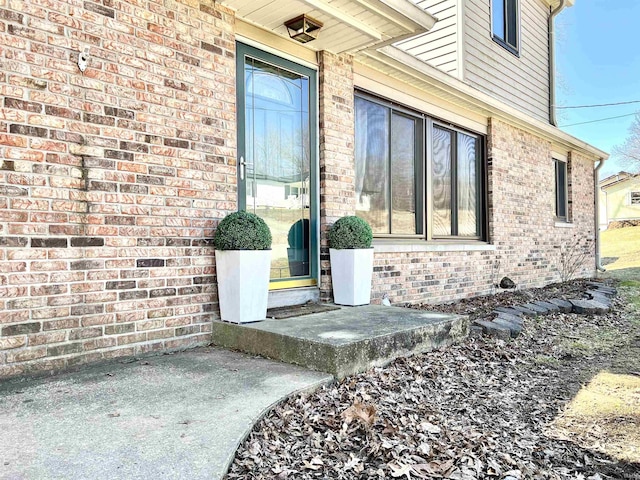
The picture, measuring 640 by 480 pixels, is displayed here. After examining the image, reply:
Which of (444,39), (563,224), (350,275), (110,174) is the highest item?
(444,39)

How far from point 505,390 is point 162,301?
2421mm

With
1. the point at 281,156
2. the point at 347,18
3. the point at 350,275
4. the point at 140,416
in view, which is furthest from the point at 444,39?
the point at 140,416

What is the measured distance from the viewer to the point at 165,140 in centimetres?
335

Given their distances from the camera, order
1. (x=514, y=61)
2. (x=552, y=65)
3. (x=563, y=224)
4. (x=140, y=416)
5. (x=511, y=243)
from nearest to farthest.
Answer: (x=140, y=416) → (x=511, y=243) → (x=514, y=61) → (x=563, y=224) → (x=552, y=65)

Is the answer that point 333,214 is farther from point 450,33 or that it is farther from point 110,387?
point 450,33

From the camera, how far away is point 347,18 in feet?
13.0

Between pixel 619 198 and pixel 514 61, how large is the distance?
27.3m

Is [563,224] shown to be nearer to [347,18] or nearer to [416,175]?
[416,175]

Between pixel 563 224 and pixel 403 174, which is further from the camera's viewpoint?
pixel 563 224

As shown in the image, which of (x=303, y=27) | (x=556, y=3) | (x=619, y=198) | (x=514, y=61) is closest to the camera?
(x=303, y=27)

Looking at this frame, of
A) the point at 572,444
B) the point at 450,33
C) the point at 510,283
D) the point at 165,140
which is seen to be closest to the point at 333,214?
the point at 165,140

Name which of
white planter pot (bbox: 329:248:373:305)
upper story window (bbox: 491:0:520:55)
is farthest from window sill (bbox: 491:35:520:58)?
white planter pot (bbox: 329:248:373:305)

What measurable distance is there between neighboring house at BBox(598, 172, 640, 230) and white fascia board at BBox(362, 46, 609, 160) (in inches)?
1001

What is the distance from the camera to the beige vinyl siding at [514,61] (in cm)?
779
